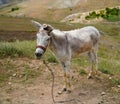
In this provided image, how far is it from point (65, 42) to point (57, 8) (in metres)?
65.5

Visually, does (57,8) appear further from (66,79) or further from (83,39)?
(66,79)

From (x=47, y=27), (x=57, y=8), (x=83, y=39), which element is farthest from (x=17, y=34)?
(x=57, y=8)

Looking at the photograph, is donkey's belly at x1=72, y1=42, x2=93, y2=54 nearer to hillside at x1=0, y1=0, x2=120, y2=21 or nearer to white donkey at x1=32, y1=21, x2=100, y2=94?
white donkey at x1=32, y1=21, x2=100, y2=94

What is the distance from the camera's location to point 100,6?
72812 mm

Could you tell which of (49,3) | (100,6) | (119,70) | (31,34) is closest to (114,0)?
(100,6)

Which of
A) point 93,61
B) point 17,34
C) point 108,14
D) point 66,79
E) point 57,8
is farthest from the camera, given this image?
point 57,8

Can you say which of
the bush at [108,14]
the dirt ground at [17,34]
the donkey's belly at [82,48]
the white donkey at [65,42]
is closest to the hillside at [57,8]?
the bush at [108,14]

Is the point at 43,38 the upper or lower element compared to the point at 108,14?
upper

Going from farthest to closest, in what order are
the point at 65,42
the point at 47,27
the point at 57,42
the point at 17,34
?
the point at 17,34
the point at 65,42
the point at 57,42
the point at 47,27

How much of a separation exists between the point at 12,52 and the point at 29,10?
61.8m

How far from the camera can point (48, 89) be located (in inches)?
447

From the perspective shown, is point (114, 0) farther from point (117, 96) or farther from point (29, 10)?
point (117, 96)

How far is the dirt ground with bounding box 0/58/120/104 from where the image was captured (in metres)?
10.6

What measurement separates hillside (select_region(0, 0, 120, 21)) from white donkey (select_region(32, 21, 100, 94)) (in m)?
55.0
